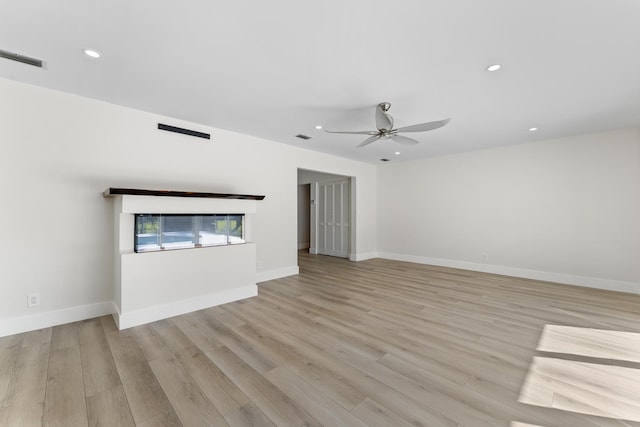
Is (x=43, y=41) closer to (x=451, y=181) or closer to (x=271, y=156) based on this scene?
(x=271, y=156)

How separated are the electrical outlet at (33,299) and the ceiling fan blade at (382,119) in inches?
168

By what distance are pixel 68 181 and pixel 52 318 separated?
Result: 1.53m

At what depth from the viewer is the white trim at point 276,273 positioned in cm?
465

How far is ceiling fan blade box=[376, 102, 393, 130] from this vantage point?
299cm

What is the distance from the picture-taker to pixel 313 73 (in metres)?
2.51

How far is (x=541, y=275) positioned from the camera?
15.9 feet

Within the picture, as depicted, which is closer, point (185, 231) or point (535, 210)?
point (185, 231)

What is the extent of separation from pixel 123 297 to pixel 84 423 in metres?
1.51

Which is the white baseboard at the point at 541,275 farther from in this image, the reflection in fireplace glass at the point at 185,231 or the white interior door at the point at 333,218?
the reflection in fireplace glass at the point at 185,231

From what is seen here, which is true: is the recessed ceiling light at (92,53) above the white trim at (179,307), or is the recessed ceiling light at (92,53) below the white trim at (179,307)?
above

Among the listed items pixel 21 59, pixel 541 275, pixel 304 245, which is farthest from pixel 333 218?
pixel 21 59

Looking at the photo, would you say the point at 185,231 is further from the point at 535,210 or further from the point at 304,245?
the point at 535,210

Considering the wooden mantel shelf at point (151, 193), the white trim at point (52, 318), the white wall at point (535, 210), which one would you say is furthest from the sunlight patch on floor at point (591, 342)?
the white trim at point (52, 318)

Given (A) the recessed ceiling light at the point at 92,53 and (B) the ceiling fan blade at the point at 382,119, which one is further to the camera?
(B) the ceiling fan blade at the point at 382,119
